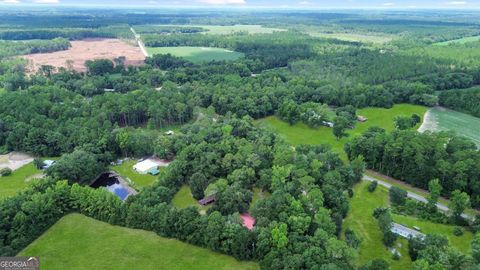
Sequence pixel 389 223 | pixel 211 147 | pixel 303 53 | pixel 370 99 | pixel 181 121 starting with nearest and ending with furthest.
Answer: pixel 389 223
pixel 211 147
pixel 181 121
pixel 370 99
pixel 303 53

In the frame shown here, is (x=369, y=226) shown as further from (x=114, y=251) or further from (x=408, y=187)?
(x=114, y=251)

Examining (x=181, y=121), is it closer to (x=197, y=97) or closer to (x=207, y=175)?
(x=197, y=97)

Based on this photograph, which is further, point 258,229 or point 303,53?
point 303,53

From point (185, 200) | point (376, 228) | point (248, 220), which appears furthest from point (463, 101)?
point (185, 200)

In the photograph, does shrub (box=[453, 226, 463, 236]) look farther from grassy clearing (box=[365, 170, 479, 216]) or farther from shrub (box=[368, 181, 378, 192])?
shrub (box=[368, 181, 378, 192])

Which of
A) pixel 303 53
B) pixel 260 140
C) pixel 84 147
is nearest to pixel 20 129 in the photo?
pixel 84 147

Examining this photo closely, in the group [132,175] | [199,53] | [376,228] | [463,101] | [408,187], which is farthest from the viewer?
[199,53]

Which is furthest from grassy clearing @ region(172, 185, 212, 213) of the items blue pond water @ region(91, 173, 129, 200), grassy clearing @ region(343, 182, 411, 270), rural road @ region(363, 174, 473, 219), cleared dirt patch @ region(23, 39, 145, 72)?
cleared dirt patch @ region(23, 39, 145, 72)
